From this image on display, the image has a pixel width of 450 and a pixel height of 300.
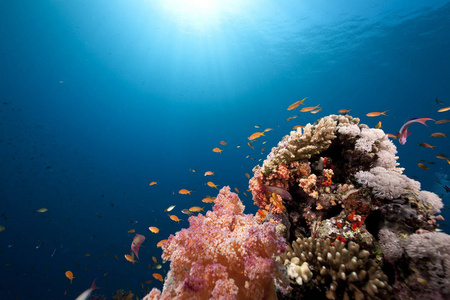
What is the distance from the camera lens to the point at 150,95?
6250 cm

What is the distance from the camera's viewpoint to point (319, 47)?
108 ft

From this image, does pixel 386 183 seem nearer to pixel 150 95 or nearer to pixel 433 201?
pixel 433 201

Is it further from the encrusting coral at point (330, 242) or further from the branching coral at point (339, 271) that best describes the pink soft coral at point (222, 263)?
the branching coral at point (339, 271)

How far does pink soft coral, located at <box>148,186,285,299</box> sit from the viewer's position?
81.6 inches

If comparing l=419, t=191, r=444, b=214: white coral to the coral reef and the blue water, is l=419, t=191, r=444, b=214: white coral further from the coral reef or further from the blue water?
the blue water

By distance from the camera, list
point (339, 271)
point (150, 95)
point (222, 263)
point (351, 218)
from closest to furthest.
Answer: point (339, 271) → point (222, 263) → point (351, 218) → point (150, 95)

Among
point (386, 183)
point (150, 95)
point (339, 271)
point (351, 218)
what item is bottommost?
point (339, 271)

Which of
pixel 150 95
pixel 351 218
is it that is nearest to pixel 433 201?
pixel 351 218

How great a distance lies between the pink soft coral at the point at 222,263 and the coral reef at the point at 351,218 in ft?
1.00

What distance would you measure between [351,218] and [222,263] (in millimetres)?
A: 2173

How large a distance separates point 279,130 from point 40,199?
7907 cm

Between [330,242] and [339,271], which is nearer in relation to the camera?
[339,271]

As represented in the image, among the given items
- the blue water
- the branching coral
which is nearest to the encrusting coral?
the branching coral

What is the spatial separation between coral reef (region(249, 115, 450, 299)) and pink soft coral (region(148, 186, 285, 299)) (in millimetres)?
306
